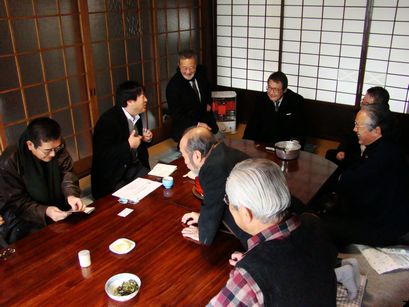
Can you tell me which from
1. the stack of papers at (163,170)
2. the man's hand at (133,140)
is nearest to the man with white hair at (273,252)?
the stack of papers at (163,170)

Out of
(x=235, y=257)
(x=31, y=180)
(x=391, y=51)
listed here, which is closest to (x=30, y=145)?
(x=31, y=180)

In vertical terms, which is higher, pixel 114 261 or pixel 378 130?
pixel 378 130

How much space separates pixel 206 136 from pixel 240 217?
34.2 inches

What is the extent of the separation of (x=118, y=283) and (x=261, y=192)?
914 mm

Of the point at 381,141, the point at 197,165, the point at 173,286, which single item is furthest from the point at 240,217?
the point at 381,141

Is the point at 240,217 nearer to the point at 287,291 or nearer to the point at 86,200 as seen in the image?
the point at 287,291

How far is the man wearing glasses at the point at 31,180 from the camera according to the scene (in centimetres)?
271

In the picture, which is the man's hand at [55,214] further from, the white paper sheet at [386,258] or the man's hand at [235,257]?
the white paper sheet at [386,258]

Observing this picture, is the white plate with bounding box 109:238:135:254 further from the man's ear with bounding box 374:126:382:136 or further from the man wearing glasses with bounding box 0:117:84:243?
the man's ear with bounding box 374:126:382:136

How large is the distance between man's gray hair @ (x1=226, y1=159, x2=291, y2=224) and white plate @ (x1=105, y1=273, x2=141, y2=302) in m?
0.71

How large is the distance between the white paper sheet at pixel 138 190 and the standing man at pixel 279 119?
81.3 inches

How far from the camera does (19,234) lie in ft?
9.48

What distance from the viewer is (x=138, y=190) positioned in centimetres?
293

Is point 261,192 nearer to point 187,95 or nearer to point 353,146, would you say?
point 353,146
